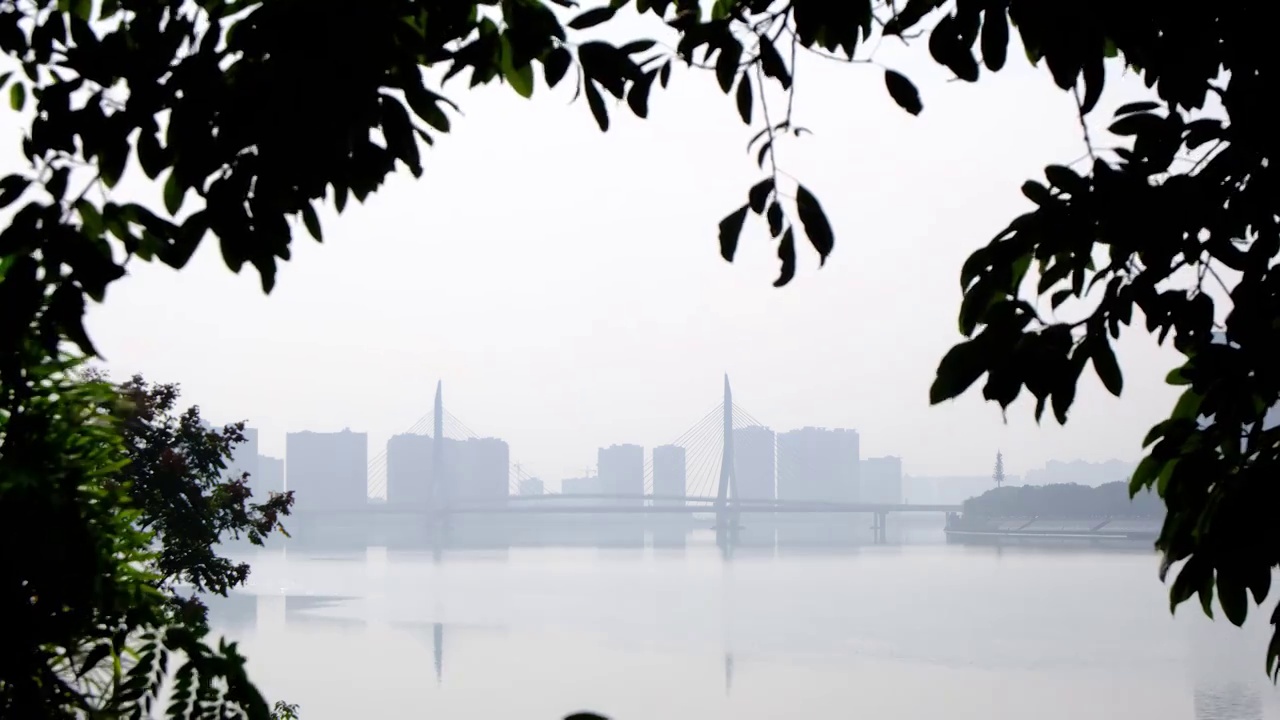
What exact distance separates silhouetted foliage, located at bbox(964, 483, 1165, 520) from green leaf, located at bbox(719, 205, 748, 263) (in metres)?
82.8

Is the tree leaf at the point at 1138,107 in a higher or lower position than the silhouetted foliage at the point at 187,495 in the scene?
higher

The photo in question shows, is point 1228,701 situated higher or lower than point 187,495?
lower

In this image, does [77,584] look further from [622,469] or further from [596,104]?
[622,469]

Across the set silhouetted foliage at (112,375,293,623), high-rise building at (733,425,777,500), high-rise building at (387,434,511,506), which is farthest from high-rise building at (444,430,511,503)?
silhouetted foliage at (112,375,293,623)

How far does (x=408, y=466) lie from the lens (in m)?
106

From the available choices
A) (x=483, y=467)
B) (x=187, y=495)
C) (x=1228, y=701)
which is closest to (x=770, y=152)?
(x=187, y=495)

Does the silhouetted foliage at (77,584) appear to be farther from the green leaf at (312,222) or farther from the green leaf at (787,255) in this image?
the green leaf at (787,255)

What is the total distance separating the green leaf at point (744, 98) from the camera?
2045 mm

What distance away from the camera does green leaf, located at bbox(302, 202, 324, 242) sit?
1.67 metres

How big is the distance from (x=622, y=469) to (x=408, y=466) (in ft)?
121

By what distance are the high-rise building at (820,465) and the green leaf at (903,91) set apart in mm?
124616

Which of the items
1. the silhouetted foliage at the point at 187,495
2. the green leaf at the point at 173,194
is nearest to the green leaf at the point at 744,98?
the green leaf at the point at 173,194

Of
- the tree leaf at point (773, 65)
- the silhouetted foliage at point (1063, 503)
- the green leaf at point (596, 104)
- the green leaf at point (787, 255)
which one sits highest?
the tree leaf at point (773, 65)

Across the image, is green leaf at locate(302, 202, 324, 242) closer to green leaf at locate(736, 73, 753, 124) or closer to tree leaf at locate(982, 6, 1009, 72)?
green leaf at locate(736, 73, 753, 124)
